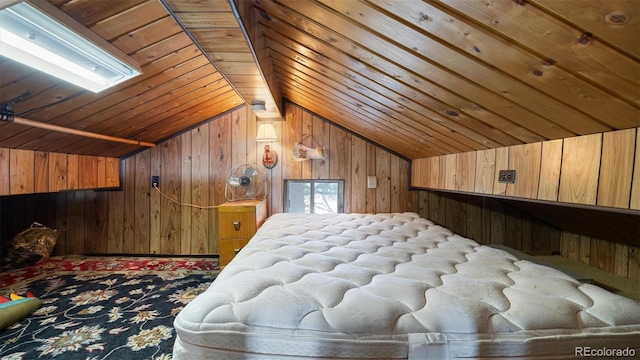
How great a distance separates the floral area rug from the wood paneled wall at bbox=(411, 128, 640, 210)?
7.49 ft

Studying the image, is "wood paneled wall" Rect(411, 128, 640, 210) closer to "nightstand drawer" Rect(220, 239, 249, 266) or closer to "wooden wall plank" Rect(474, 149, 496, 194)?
"wooden wall plank" Rect(474, 149, 496, 194)

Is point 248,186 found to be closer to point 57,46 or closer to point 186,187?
point 186,187

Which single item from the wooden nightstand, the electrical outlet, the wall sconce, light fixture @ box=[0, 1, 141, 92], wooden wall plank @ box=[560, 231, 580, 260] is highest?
light fixture @ box=[0, 1, 141, 92]

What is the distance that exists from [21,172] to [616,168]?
12.3 feet

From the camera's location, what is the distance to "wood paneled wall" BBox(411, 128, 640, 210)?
103cm

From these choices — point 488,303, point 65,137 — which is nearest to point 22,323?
point 65,137

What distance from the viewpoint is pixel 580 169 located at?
4.00ft

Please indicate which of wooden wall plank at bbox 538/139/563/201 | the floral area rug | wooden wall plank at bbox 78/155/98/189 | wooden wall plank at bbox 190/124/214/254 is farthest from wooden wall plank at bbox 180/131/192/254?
wooden wall plank at bbox 538/139/563/201

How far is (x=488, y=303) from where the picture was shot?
3.08 ft

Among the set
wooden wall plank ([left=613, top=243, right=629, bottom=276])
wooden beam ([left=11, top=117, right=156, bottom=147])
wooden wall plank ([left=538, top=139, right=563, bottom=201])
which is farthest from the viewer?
wooden wall plank ([left=613, top=243, right=629, bottom=276])

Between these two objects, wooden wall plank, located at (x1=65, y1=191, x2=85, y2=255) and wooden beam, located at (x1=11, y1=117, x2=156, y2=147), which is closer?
wooden beam, located at (x1=11, y1=117, x2=156, y2=147)

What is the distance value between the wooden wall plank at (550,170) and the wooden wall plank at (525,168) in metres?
0.03

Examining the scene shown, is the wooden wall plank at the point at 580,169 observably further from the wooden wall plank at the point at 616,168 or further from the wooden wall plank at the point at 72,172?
the wooden wall plank at the point at 72,172

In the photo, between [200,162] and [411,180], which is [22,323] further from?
[411,180]
